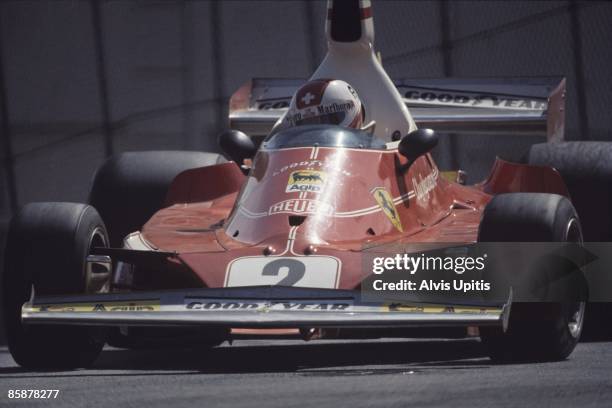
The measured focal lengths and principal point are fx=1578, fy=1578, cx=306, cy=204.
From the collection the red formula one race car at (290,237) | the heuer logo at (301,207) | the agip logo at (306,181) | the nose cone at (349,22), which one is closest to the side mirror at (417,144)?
the red formula one race car at (290,237)

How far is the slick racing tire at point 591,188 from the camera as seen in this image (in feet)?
27.3

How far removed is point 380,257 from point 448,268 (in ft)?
1.08

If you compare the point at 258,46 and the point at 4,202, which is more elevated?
the point at 258,46

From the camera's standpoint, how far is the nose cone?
31.1 feet

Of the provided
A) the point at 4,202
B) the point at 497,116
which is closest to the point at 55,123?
the point at 4,202

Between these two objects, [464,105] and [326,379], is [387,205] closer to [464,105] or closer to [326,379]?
[326,379]

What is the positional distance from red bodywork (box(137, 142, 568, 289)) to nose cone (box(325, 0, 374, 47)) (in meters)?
1.23

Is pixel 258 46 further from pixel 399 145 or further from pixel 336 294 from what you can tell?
pixel 336 294

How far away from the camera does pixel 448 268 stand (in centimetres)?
694

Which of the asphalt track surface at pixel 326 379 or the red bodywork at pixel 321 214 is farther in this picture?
the red bodywork at pixel 321 214

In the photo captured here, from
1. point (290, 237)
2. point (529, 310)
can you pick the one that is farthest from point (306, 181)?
point (529, 310)

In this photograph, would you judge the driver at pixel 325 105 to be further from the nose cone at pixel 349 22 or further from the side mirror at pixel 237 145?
the nose cone at pixel 349 22

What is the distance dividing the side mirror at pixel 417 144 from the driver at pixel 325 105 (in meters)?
0.48

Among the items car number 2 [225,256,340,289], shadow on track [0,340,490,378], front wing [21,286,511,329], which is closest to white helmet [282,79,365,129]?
shadow on track [0,340,490,378]
